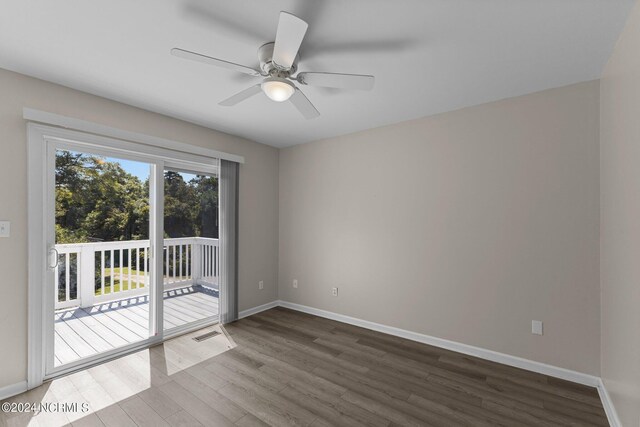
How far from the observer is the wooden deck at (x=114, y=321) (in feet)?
8.84

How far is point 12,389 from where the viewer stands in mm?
2104

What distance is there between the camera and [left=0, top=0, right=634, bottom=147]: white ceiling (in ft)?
4.97

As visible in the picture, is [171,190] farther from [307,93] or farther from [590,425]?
[590,425]

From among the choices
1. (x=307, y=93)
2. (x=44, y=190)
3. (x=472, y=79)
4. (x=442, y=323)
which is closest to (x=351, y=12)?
(x=307, y=93)

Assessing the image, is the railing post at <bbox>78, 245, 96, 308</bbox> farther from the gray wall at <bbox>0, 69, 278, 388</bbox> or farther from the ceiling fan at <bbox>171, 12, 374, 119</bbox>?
the ceiling fan at <bbox>171, 12, 374, 119</bbox>

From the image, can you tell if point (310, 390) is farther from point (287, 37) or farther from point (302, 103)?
point (287, 37)

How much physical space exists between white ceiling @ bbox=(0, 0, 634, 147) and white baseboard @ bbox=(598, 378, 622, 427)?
2.41 metres

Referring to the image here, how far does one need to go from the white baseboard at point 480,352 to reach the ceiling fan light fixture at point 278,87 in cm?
281

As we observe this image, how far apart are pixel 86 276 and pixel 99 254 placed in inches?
10.5

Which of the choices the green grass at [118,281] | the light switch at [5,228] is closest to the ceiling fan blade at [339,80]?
the light switch at [5,228]

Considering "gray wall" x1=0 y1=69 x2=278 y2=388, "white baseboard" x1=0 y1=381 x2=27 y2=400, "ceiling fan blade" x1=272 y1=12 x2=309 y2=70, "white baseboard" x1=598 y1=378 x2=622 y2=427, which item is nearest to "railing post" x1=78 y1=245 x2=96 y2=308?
"gray wall" x1=0 y1=69 x2=278 y2=388

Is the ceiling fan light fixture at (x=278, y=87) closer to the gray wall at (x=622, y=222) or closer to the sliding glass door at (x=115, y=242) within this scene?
the sliding glass door at (x=115, y=242)

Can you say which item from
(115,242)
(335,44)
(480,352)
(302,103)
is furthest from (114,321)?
(480,352)

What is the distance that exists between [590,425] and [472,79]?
2603mm
